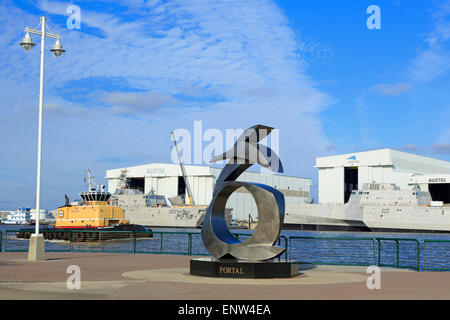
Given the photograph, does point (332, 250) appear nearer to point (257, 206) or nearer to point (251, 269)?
point (257, 206)

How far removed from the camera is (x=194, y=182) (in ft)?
380

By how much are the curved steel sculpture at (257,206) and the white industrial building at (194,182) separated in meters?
93.3

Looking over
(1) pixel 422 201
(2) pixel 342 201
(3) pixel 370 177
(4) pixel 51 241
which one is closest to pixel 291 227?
(2) pixel 342 201

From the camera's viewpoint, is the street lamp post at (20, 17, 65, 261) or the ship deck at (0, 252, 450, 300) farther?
the street lamp post at (20, 17, 65, 261)

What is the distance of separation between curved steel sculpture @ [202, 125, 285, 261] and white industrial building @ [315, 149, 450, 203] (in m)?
89.2

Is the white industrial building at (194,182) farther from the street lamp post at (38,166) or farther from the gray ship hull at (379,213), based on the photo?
the street lamp post at (38,166)

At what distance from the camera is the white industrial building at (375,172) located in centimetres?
10331

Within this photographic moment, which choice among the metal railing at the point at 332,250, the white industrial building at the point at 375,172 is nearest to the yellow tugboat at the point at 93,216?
the metal railing at the point at 332,250

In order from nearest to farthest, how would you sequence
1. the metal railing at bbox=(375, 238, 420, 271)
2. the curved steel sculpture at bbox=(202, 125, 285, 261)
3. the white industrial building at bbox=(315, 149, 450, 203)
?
1. the curved steel sculpture at bbox=(202, 125, 285, 261)
2. the metal railing at bbox=(375, 238, 420, 271)
3. the white industrial building at bbox=(315, 149, 450, 203)

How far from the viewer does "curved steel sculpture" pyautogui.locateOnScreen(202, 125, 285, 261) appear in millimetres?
15570

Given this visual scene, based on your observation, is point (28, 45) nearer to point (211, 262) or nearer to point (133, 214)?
point (211, 262)

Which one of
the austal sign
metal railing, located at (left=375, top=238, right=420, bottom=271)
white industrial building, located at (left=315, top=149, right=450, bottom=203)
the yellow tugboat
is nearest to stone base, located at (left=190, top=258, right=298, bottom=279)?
the austal sign

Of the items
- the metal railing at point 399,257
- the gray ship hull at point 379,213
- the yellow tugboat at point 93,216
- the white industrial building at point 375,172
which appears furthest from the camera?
the white industrial building at point 375,172

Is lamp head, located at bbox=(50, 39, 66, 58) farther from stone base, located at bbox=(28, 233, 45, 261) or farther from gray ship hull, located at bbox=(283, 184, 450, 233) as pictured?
gray ship hull, located at bbox=(283, 184, 450, 233)
